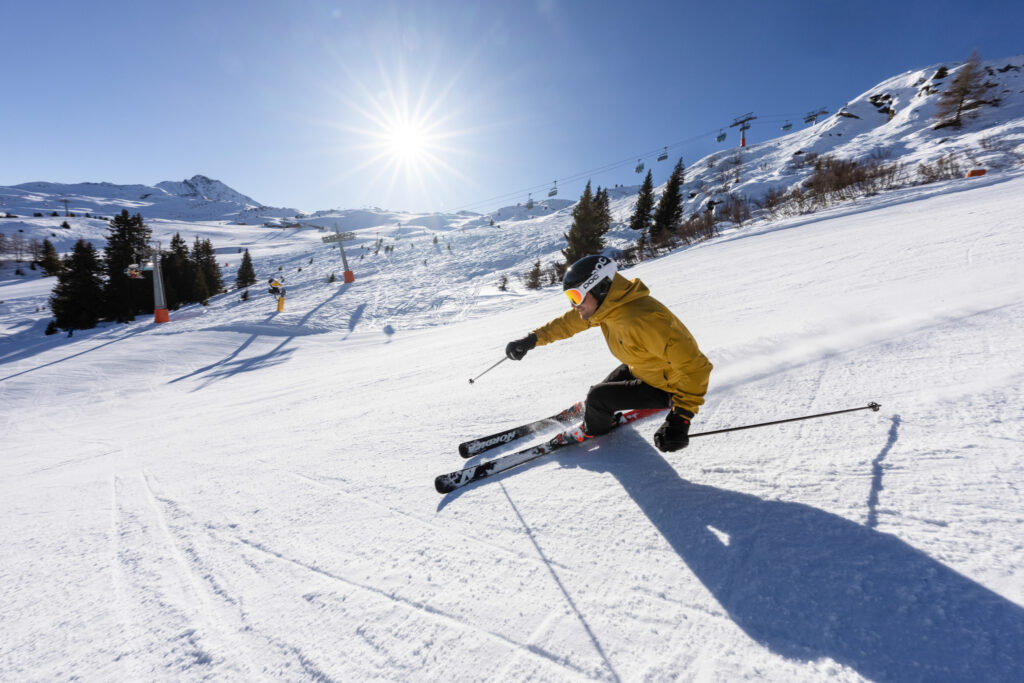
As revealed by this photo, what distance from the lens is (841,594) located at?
4.14ft

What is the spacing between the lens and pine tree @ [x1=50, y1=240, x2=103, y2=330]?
19812 mm

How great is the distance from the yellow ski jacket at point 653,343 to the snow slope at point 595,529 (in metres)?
0.47

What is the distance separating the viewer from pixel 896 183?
520 inches

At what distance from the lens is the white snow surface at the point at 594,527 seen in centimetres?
124

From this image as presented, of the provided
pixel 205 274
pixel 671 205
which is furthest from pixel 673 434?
pixel 205 274

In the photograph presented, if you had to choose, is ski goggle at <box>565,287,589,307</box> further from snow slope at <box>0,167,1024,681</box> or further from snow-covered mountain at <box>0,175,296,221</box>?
snow-covered mountain at <box>0,175,296,221</box>

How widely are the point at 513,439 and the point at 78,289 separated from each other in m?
30.6

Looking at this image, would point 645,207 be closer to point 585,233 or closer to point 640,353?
point 585,233

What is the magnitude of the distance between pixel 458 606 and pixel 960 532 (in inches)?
78.9

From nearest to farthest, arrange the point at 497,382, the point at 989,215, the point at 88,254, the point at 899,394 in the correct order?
the point at 899,394 < the point at 497,382 < the point at 989,215 < the point at 88,254

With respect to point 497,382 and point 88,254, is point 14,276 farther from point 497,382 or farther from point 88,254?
point 497,382

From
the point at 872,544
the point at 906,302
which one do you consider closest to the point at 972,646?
the point at 872,544

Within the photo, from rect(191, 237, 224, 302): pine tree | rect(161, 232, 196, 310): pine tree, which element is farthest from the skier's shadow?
rect(161, 232, 196, 310): pine tree

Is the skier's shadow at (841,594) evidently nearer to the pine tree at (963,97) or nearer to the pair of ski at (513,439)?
the pair of ski at (513,439)
